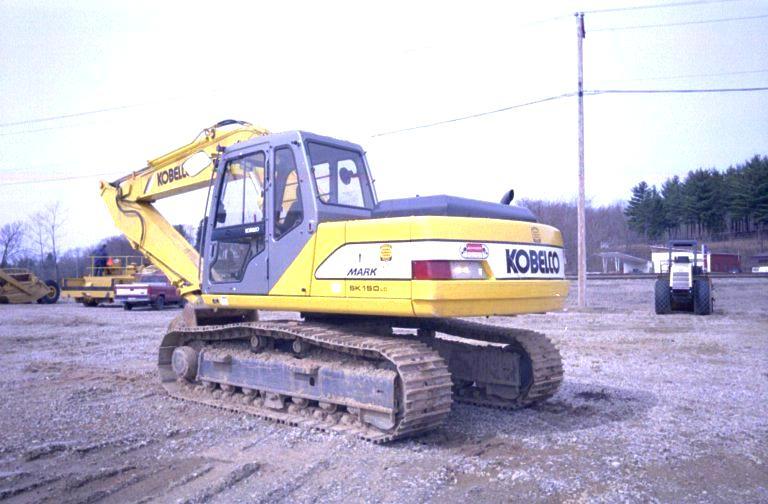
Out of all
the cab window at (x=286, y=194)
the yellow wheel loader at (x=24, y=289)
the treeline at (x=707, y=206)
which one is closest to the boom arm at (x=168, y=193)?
the cab window at (x=286, y=194)

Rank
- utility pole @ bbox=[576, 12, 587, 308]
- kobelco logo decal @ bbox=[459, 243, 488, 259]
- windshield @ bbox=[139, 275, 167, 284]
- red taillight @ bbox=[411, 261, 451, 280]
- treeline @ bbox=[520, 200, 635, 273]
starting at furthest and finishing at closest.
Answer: treeline @ bbox=[520, 200, 635, 273] < windshield @ bbox=[139, 275, 167, 284] < utility pole @ bbox=[576, 12, 587, 308] < kobelco logo decal @ bbox=[459, 243, 488, 259] < red taillight @ bbox=[411, 261, 451, 280]

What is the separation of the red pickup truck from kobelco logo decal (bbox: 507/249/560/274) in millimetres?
21438

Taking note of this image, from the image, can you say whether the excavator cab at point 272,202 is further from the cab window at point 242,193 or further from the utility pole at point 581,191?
the utility pole at point 581,191

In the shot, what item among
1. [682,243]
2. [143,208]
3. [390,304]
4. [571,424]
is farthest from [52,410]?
[682,243]

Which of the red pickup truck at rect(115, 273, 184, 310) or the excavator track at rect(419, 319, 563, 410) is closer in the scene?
the excavator track at rect(419, 319, 563, 410)

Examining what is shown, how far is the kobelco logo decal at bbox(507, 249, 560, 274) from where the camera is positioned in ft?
21.0

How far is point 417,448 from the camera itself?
6.09 m

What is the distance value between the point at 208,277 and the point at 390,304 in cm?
296

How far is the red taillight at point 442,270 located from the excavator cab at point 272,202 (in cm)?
142

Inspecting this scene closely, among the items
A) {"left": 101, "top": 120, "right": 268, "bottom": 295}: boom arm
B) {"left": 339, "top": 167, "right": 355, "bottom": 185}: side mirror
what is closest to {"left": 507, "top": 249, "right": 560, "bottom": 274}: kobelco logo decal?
{"left": 339, "top": 167, "right": 355, "bottom": 185}: side mirror

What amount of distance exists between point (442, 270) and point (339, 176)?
2.19m

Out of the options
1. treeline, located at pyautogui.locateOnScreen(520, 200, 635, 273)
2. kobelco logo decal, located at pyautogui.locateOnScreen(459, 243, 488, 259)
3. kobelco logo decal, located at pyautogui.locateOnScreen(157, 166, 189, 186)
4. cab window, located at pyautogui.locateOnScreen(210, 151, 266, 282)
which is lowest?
kobelco logo decal, located at pyautogui.locateOnScreen(459, 243, 488, 259)

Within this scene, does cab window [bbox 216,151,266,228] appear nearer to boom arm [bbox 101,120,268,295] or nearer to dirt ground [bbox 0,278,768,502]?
Result: boom arm [bbox 101,120,268,295]

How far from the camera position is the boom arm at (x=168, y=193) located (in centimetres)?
877
